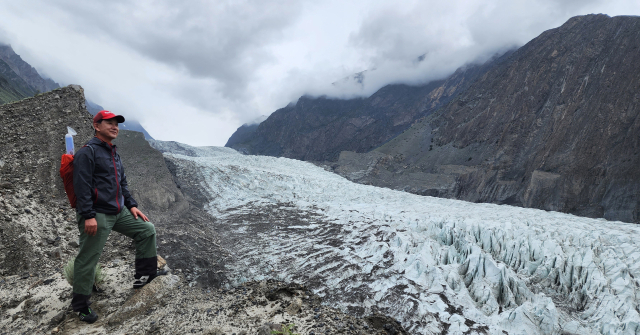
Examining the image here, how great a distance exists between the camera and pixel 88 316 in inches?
127

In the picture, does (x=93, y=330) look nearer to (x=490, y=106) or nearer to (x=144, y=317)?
(x=144, y=317)

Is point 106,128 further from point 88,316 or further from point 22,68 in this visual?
point 22,68

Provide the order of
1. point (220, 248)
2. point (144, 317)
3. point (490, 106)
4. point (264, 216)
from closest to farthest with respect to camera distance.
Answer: point (144, 317)
point (220, 248)
point (264, 216)
point (490, 106)

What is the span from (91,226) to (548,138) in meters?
37.0

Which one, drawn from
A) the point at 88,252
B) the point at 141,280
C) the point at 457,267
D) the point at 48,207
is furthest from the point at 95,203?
the point at 457,267

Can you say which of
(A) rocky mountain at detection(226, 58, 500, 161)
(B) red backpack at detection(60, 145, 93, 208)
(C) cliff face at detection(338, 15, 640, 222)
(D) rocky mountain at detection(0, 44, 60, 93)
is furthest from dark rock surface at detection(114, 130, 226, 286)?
→ (D) rocky mountain at detection(0, 44, 60, 93)

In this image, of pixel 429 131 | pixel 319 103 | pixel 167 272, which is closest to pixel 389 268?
pixel 167 272

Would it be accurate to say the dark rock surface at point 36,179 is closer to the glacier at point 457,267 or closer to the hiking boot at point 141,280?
the hiking boot at point 141,280

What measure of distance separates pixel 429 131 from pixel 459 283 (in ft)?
176

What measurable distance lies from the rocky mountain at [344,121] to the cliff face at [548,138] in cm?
5968

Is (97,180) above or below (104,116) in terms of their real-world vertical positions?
below

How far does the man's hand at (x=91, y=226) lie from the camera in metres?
3.04

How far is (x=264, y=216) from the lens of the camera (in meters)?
10.9

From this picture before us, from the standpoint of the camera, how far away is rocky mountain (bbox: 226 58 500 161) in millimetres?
115938
